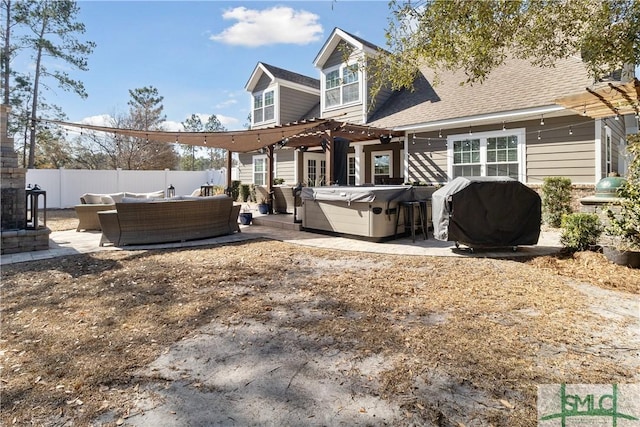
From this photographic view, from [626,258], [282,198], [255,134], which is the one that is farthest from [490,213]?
[282,198]

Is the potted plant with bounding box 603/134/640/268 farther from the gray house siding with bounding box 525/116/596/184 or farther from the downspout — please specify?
the gray house siding with bounding box 525/116/596/184

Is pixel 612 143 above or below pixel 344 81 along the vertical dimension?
below

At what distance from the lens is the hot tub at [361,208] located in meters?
6.70

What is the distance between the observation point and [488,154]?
9633 millimetres

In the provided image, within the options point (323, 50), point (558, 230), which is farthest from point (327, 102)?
point (558, 230)

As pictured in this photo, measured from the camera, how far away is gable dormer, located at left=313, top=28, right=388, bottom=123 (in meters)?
12.5

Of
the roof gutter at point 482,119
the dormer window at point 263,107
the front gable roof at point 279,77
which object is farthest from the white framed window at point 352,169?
the front gable roof at point 279,77

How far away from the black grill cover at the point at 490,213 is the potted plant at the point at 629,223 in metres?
1.04

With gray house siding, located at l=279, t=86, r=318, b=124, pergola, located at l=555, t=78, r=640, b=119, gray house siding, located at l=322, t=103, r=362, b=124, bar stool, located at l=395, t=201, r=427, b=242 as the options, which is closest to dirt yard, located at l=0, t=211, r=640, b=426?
bar stool, located at l=395, t=201, r=427, b=242

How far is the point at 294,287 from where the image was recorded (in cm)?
410

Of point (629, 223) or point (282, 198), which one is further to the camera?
point (282, 198)

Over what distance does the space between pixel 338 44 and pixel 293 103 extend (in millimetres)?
3622

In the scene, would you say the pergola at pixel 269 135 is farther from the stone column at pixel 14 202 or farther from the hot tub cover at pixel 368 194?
the hot tub cover at pixel 368 194

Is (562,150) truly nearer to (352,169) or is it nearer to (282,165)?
(352,169)
